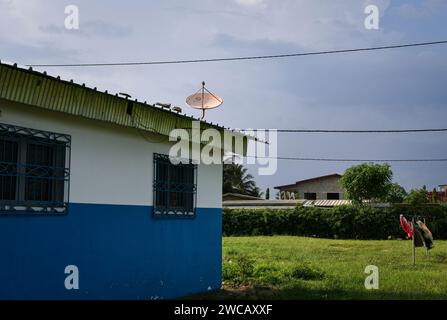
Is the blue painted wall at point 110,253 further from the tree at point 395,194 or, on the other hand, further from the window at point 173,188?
the tree at point 395,194

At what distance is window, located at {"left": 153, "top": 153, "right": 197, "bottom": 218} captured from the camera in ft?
29.3

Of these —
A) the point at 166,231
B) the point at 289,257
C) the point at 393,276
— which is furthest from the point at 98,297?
the point at 289,257

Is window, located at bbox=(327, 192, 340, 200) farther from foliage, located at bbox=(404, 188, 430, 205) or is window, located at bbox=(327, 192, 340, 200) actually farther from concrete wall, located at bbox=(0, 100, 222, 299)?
concrete wall, located at bbox=(0, 100, 222, 299)

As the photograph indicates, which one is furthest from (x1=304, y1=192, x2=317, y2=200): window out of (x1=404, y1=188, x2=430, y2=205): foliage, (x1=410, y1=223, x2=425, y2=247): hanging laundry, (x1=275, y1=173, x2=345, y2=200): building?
(x1=410, y1=223, x2=425, y2=247): hanging laundry

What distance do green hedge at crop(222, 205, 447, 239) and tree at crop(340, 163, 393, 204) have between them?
6.62 metres

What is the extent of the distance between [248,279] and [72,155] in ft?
20.0

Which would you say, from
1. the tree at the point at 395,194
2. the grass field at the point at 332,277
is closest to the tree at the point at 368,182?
the tree at the point at 395,194

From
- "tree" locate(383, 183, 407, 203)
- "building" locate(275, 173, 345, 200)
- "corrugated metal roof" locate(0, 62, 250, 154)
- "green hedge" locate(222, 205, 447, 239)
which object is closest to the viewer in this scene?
"corrugated metal roof" locate(0, 62, 250, 154)

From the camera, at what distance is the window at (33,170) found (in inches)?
250

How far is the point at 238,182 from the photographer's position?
54.8m

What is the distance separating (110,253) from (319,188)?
146ft

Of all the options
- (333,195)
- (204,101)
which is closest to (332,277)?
(204,101)

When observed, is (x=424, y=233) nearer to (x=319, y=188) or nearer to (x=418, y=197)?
(x=418, y=197)
